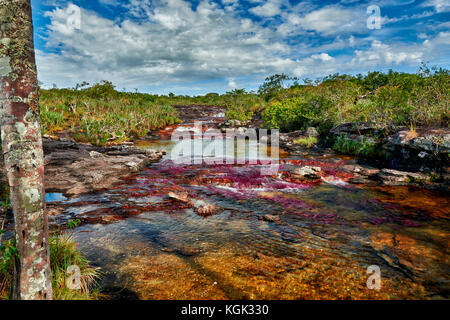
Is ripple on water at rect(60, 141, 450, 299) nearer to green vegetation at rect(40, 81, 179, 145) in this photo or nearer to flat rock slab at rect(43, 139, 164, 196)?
flat rock slab at rect(43, 139, 164, 196)

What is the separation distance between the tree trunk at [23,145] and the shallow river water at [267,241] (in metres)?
1.49

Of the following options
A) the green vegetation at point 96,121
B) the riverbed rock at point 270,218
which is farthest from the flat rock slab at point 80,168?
the riverbed rock at point 270,218

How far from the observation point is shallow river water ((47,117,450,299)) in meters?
3.73

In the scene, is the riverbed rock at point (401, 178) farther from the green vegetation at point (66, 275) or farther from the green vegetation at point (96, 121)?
→ the green vegetation at point (96, 121)

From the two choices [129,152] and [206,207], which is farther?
[129,152]

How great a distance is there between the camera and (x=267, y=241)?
5.21 meters

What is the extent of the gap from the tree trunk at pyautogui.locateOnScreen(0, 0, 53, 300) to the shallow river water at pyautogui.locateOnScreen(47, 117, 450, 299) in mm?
1492

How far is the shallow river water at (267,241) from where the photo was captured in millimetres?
3732

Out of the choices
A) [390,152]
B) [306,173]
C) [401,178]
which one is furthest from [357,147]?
[306,173]

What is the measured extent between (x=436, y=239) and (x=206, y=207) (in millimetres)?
5457

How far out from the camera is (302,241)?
523 centimetres
